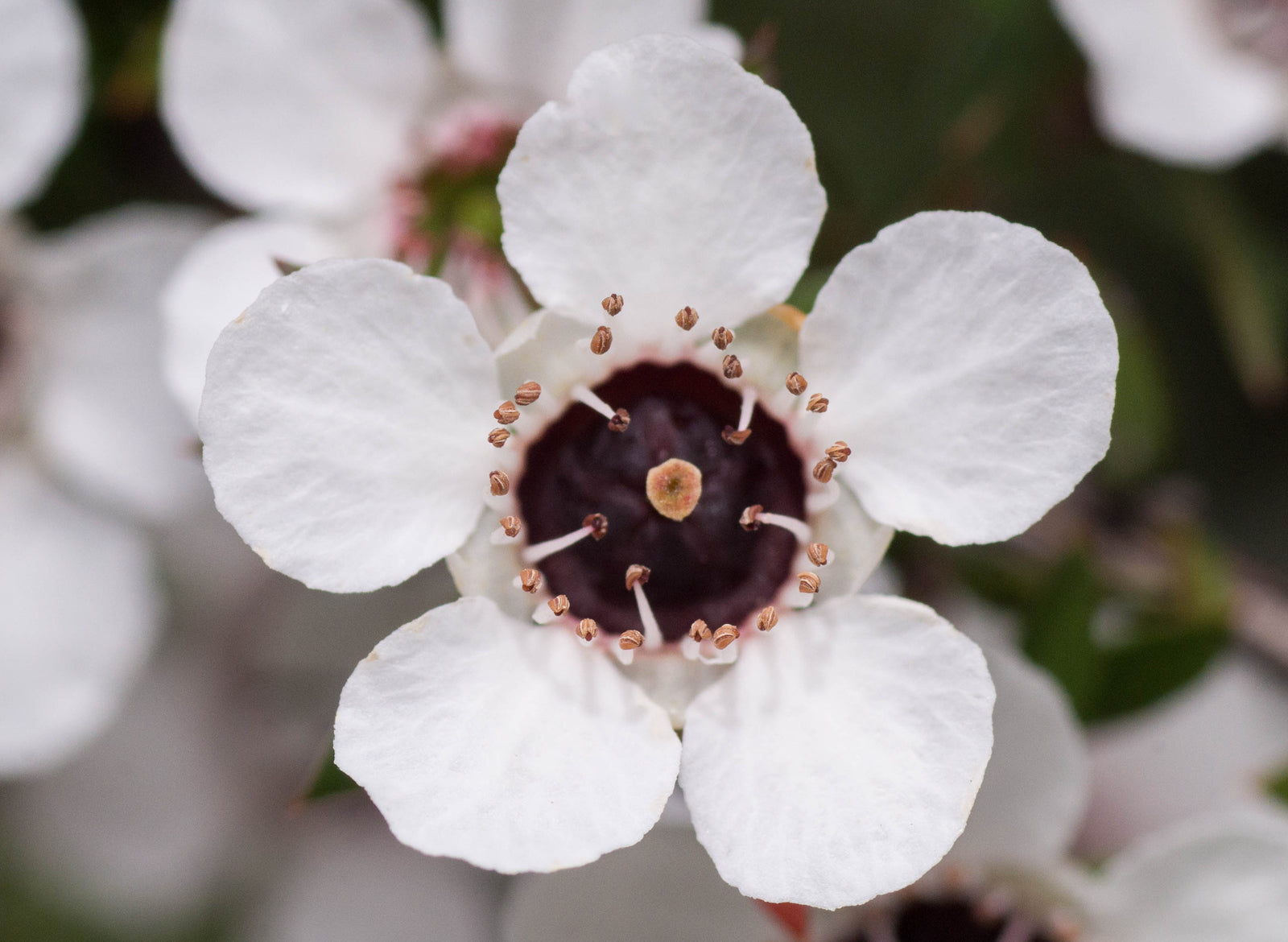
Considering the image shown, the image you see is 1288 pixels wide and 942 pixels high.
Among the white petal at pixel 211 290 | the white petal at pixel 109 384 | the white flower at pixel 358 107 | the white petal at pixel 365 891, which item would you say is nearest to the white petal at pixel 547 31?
the white flower at pixel 358 107

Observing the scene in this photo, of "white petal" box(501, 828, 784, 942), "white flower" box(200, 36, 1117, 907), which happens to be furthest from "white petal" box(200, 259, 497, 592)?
"white petal" box(501, 828, 784, 942)

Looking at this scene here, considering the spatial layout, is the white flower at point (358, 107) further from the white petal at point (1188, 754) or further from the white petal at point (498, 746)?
the white petal at point (1188, 754)

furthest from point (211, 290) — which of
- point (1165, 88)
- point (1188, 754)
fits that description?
point (1188, 754)

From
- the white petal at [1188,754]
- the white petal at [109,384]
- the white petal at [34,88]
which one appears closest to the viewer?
the white petal at [34,88]

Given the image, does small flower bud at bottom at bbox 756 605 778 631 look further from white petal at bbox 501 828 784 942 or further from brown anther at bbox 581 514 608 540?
white petal at bbox 501 828 784 942

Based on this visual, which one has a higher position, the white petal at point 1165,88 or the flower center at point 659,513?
the white petal at point 1165,88

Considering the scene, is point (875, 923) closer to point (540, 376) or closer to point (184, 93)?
point (540, 376)
